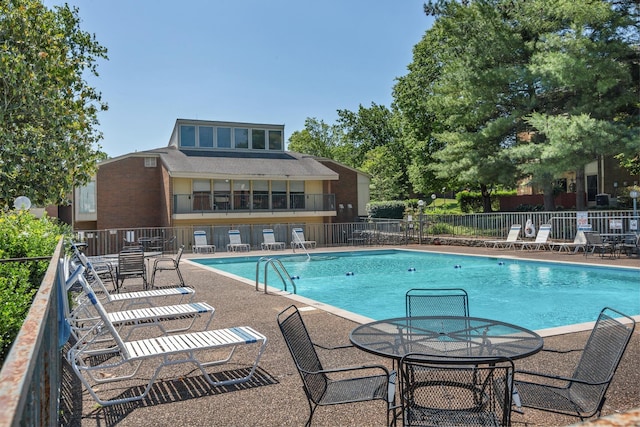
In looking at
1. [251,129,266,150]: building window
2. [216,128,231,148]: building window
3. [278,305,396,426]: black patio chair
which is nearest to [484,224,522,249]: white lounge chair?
[251,129,266,150]: building window

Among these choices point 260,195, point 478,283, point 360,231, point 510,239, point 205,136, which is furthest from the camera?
point 205,136

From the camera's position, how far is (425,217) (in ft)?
87.2

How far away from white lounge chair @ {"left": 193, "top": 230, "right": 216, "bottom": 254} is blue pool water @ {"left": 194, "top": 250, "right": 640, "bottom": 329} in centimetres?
356

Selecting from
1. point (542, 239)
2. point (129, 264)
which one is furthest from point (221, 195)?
point (542, 239)

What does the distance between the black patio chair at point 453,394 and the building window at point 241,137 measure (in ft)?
95.3

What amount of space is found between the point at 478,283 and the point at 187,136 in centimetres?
2173

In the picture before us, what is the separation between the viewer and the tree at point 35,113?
10.5 m

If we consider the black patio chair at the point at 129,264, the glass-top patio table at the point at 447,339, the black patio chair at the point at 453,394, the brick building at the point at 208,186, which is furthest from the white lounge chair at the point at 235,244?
the black patio chair at the point at 453,394

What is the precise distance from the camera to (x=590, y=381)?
368 cm

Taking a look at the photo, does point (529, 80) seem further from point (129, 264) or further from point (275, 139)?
point (129, 264)

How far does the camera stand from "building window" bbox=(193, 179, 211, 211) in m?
26.6

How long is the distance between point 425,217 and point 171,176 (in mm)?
13825

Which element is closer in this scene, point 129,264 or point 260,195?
point 129,264

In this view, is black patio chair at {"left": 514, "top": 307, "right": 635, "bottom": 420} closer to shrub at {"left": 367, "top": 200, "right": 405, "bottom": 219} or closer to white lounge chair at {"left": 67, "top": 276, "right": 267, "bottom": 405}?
white lounge chair at {"left": 67, "top": 276, "right": 267, "bottom": 405}
